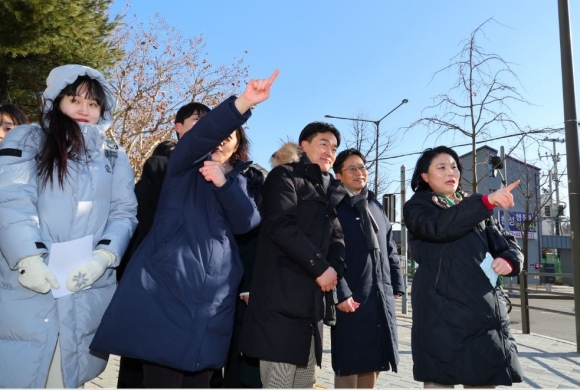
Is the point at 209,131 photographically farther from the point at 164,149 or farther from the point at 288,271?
the point at 164,149

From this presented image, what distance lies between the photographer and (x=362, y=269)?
3811 mm

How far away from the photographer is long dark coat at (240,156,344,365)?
2.79 metres

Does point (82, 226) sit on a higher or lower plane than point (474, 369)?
higher

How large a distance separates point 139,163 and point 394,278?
1435 centimetres

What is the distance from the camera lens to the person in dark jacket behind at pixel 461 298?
3.01 m

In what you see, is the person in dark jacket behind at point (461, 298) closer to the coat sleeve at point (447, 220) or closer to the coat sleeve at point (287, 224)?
the coat sleeve at point (447, 220)

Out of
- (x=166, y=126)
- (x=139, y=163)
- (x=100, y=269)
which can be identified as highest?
(x=166, y=126)

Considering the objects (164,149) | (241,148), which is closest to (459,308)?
(241,148)

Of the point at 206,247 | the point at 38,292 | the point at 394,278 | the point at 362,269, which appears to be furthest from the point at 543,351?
the point at 38,292

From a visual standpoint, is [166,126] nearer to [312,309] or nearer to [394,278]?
[394,278]

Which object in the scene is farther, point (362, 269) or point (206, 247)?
point (362, 269)

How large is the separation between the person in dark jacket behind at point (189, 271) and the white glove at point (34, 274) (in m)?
0.31

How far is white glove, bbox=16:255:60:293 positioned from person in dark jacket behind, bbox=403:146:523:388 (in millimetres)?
2196

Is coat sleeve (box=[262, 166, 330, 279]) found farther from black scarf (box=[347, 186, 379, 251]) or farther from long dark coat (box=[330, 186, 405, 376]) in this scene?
black scarf (box=[347, 186, 379, 251])
